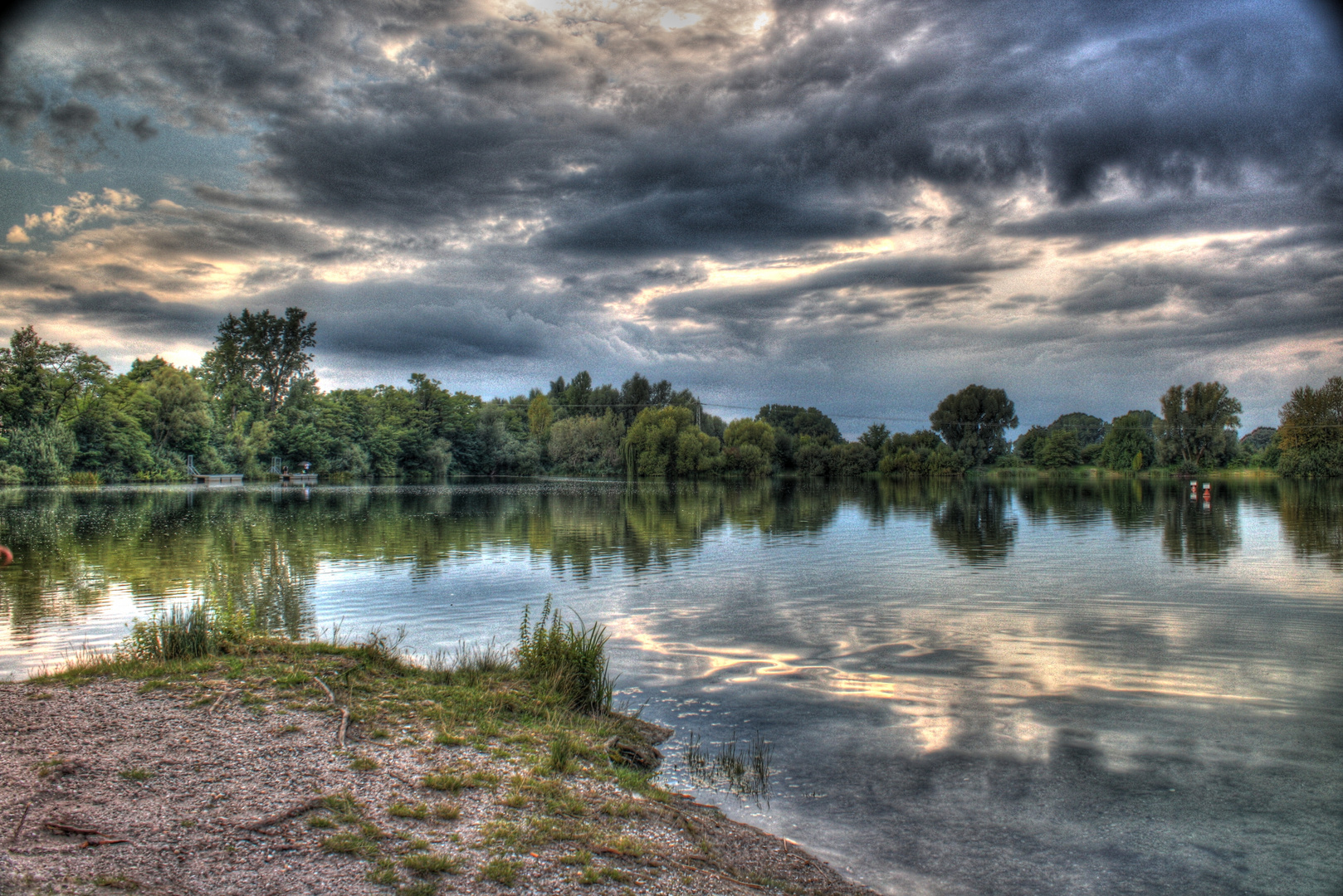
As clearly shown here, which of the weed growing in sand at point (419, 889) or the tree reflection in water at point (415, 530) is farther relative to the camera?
the tree reflection in water at point (415, 530)

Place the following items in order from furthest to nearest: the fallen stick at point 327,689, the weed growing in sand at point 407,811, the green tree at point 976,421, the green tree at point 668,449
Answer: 1. the green tree at point 976,421
2. the green tree at point 668,449
3. the fallen stick at point 327,689
4. the weed growing in sand at point 407,811

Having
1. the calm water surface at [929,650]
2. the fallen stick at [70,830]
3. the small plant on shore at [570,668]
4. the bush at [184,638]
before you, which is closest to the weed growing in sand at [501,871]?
the fallen stick at [70,830]

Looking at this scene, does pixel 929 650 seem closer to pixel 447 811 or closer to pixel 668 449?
pixel 447 811

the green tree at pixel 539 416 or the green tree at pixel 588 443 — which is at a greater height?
the green tree at pixel 539 416

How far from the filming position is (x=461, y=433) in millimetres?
157125

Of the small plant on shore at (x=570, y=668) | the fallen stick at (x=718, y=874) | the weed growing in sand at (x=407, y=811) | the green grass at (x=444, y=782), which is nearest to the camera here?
the fallen stick at (x=718, y=874)

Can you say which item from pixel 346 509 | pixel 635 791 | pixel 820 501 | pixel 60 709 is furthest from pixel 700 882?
pixel 820 501

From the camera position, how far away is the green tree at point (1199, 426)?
462ft

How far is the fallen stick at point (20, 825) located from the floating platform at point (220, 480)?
108082 mm

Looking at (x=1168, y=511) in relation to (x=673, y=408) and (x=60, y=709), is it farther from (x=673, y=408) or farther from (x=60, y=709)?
(x=673, y=408)

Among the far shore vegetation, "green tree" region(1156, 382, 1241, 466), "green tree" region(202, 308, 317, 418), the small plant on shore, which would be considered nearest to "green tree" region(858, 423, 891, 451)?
the far shore vegetation

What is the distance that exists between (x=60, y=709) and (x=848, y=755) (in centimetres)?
1004

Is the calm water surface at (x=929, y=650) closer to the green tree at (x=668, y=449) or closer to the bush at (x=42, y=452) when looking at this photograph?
the bush at (x=42, y=452)

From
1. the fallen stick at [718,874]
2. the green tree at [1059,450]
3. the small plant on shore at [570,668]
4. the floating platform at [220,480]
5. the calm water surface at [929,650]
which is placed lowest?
the calm water surface at [929,650]
